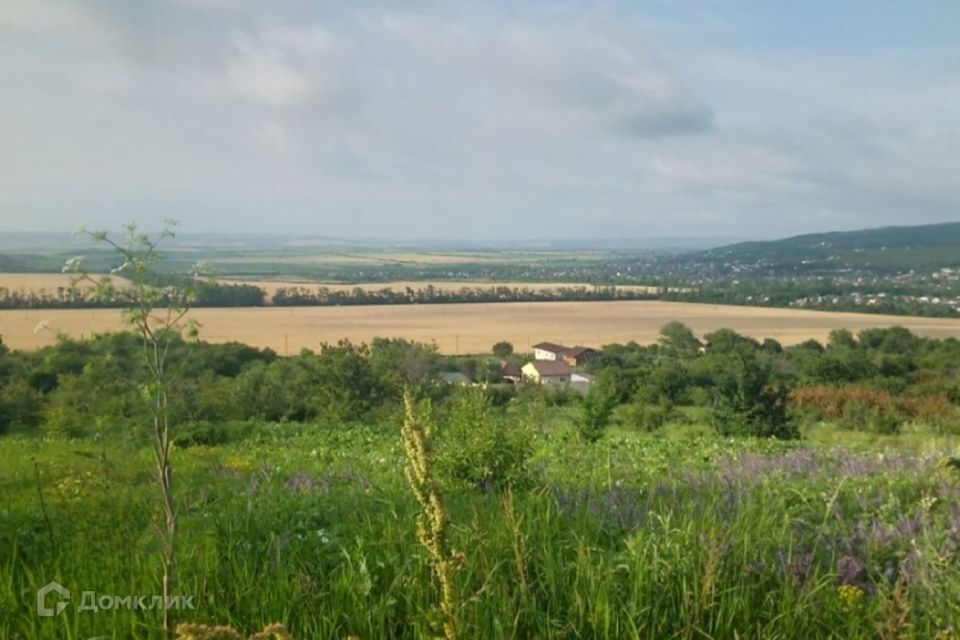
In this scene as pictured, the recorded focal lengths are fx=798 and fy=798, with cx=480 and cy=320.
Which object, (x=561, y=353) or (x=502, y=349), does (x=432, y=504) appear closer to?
(x=502, y=349)

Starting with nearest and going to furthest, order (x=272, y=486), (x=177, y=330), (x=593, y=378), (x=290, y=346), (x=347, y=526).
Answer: (x=177, y=330), (x=347, y=526), (x=272, y=486), (x=290, y=346), (x=593, y=378)

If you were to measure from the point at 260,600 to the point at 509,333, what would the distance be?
43256 millimetres

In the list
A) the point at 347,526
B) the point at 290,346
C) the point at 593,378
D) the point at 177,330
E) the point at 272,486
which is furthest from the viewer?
the point at 593,378

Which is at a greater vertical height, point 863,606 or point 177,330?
point 177,330

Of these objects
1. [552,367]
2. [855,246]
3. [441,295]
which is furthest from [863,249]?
[552,367]

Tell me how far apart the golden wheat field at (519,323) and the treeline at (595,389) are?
1.92 m

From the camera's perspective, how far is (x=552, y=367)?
38.8 meters

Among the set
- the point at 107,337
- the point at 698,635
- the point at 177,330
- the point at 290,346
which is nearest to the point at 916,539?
the point at 698,635

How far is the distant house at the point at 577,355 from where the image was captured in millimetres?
42594

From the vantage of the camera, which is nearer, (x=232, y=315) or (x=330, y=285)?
(x=232, y=315)

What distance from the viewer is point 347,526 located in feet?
14.6

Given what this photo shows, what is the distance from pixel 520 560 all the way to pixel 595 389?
21.7 meters

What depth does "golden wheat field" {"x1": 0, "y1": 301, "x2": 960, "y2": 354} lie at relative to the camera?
36656 mm

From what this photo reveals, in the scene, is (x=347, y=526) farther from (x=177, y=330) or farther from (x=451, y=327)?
(x=451, y=327)
